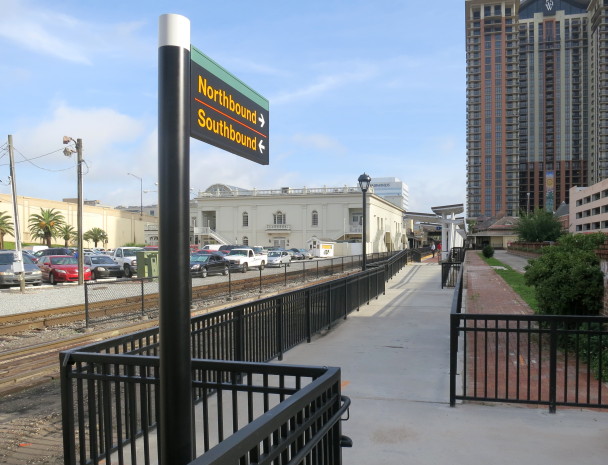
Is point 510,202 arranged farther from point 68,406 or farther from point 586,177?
point 68,406

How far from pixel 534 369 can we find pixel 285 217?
78.8 metres

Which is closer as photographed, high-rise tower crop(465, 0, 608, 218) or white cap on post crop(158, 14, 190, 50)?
white cap on post crop(158, 14, 190, 50)

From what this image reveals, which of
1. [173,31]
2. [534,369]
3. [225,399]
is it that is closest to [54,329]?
[225,399]

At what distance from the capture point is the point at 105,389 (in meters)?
3.87

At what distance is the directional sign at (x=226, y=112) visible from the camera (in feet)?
9.34

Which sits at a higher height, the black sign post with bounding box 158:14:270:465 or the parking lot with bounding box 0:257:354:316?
the black sign post with bounding box 158:14:270:465

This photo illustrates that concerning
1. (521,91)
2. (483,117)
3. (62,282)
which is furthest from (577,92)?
(62,282)

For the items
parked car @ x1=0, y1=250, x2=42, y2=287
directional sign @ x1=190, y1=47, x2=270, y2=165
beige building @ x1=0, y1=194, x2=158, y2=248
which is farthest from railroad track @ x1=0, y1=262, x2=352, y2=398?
beige building @ x1=0, y1=194, x2=158, y2=248

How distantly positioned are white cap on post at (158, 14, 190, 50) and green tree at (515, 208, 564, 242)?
62005 millimetres

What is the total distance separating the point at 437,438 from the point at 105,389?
A: 9.64ft

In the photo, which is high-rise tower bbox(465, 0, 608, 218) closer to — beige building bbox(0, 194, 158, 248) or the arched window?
the arched window

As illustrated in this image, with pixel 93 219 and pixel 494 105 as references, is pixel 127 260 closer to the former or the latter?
pixel 93 219

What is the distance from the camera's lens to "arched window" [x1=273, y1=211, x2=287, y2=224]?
8606 centimetres

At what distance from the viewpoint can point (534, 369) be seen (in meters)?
7.53
